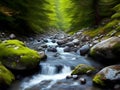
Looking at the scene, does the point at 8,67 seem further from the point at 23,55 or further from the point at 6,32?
the point at 6,32

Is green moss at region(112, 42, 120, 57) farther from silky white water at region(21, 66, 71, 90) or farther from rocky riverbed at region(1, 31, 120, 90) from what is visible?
silky white water at region(21, 66, 71, 90)

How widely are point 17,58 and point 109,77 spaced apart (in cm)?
452

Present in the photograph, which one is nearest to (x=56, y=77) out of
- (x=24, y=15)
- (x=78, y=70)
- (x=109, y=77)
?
(x=78, y=70)

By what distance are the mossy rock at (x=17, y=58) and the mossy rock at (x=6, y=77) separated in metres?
0.72

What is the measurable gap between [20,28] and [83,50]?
1042 centimetres

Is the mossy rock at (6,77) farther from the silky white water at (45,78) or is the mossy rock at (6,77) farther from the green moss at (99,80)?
the green moss at (99,80)

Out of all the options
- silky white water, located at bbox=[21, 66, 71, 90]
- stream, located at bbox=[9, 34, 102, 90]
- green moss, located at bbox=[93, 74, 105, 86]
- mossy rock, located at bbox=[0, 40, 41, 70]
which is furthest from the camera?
A: mossy rock, located at bbox=[0, 40, 41, 70]

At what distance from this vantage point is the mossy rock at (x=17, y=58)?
1225 cm

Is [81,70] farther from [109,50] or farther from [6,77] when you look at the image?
[6,77]

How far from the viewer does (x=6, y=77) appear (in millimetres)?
10930

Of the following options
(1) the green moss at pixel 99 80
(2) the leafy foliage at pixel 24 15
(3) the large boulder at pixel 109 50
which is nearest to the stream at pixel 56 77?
(1) the green moss at pixel 99 80

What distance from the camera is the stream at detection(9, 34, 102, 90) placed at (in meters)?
10.8

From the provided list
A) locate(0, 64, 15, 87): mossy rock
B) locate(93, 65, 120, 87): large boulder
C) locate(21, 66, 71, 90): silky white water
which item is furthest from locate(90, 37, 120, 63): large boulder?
locate(0, 64, 15, 87): mossy rock

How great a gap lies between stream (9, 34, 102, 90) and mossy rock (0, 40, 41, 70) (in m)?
0.55
